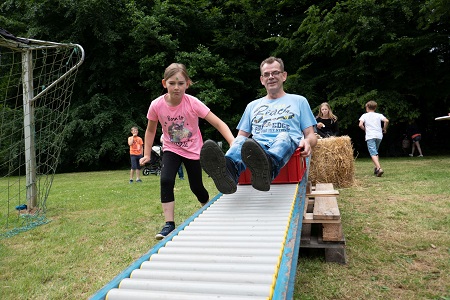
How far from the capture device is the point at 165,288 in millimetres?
1883

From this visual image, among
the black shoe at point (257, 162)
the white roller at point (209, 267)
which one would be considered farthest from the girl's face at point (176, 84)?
the white roller at point (209, 267)

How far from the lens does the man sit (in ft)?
10.2

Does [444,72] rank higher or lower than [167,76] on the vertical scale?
higher

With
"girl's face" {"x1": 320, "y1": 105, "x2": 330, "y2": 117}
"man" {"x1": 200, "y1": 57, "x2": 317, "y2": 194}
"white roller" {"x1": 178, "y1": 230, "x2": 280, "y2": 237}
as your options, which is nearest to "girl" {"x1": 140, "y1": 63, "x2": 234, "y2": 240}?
"man" {"x1": 200, "y1": 57, "x2": 317, "y2": 194}

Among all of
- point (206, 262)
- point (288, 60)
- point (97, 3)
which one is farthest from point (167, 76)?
point (97, 3)

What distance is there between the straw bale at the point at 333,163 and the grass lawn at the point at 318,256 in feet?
3.03

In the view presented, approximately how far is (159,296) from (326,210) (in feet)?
6.52

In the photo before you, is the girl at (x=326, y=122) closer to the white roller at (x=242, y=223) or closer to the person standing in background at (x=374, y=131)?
the person standing in background at (x=374, y=131)

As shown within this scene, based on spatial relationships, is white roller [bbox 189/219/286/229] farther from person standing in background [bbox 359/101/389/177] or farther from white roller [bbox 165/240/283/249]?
person standing in background [bbox 359/101/389/177]

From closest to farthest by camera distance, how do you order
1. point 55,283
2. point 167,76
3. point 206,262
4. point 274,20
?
point 206,262, point 55,283, point 167,76, point 274,20

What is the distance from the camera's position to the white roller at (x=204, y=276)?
6.24 ft

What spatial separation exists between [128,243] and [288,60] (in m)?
14.9

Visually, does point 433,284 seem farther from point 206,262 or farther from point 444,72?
point 444,72

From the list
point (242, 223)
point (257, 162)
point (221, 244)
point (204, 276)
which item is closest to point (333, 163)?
point (257, 162)
